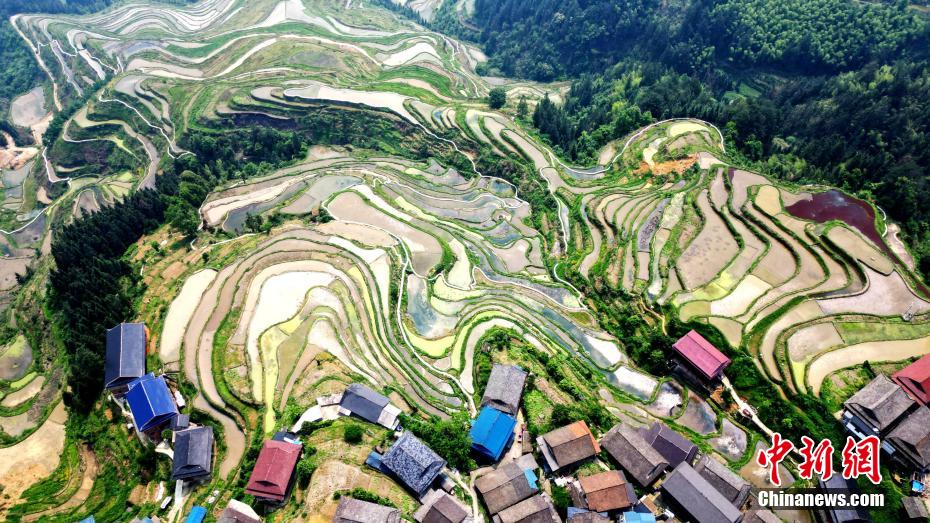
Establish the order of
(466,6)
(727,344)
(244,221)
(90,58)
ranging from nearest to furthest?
(727,344) < (244,221) < (90,58) < (466,6)

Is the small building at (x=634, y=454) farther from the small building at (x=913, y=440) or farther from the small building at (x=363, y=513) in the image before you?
the small building at (x=363, y=513)

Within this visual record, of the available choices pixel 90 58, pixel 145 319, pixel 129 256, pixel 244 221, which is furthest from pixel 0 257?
pixel 90 58

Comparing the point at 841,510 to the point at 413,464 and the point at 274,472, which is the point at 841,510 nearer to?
the point at 413,464

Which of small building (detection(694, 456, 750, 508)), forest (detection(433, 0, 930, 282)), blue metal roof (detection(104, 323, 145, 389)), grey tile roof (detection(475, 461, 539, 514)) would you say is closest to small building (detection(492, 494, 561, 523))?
grey tile roof (detection(475, 461, 539, 514))

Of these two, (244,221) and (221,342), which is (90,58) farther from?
(221,342)

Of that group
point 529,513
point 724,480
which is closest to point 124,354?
point 529,513

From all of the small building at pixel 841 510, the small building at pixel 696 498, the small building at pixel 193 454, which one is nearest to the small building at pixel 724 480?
the small building at pixel 696 498
